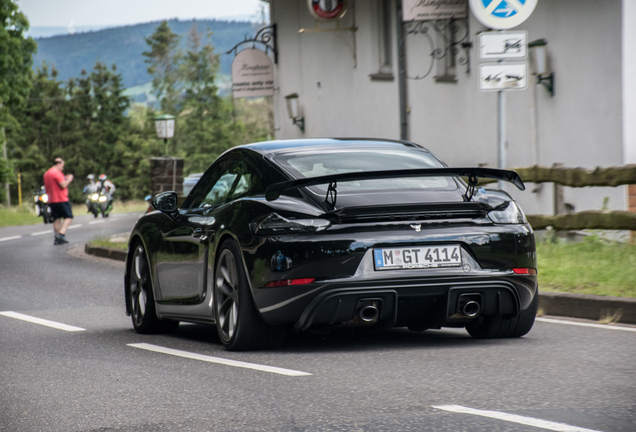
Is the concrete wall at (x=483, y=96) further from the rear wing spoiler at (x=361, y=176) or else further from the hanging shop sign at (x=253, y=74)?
the rear wing spoiler at (x=361, y=176)

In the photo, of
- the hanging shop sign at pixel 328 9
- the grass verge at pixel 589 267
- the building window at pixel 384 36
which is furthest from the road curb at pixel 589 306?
the hanging shop sign at pixel 328 9

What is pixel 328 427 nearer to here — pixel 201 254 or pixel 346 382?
pixel 346 382

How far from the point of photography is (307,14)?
24.9 meters

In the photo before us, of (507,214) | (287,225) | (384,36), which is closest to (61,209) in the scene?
(384,36)

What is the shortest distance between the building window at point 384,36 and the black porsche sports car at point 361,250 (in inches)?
575

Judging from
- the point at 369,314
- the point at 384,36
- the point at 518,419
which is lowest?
the point at 518,419

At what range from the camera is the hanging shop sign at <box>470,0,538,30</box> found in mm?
9422

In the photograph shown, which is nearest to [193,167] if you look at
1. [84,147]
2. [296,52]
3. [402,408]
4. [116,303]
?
[84,147]

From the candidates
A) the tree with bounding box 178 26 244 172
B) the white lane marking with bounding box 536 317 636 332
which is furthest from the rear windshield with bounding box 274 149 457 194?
the tree with bounding box 178 26 244 172

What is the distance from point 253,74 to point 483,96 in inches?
380

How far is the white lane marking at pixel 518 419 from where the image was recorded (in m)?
3.97

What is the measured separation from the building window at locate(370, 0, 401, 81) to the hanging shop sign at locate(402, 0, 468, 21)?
14.9ft

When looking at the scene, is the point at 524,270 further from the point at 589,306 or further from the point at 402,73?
the point at 402,73

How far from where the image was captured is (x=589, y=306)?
7949 mm
